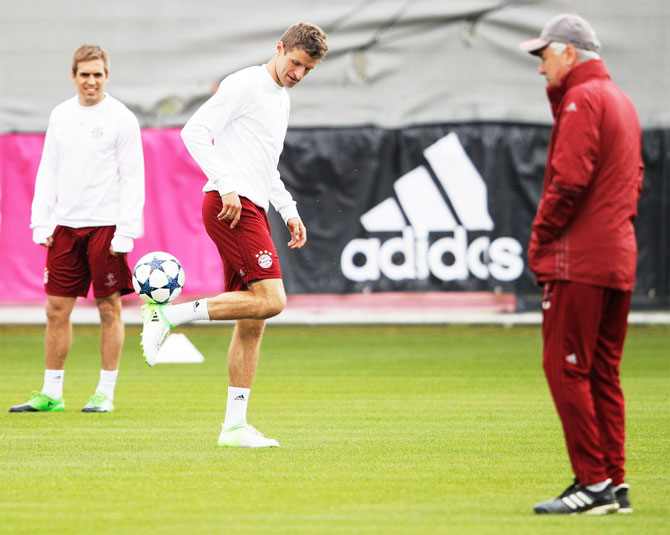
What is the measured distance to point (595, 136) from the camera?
185 inches

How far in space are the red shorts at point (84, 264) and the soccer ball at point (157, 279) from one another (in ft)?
2.61

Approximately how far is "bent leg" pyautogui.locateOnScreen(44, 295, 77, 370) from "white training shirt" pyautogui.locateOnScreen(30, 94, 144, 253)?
0.39 metres

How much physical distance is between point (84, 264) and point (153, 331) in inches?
81.2

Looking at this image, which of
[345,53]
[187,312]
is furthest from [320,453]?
[345,53]

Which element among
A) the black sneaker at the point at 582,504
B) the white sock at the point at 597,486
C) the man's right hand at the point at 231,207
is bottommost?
the black sneaker at the point at 582,504

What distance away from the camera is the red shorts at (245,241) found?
638 cm

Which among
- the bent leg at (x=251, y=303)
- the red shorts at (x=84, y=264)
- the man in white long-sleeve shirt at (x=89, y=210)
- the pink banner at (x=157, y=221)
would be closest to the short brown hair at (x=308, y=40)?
the bent leg at (x=251, y=303)

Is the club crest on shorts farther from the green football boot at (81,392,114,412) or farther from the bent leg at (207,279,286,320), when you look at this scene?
the green football boot at (81,392,114,412)

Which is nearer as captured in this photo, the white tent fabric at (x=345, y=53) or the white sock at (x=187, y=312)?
the white sock at (x=187, y=312)

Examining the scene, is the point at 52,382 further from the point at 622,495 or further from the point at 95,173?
the point at 622,495

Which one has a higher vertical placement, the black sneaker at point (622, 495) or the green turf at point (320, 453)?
the black sneaker at point (622, 495)

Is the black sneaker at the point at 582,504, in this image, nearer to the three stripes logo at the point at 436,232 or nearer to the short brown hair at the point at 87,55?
the short brown hair at the point at 87,55

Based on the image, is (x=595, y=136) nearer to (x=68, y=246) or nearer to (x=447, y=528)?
(x=447, y=528)

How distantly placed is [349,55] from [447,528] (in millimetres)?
11450
